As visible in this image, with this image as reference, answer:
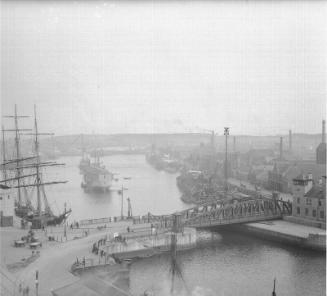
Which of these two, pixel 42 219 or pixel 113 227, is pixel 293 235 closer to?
pixel 113 227

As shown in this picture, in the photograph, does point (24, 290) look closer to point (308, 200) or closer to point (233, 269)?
point (233, 269)

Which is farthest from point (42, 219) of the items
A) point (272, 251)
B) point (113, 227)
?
point (272, 251)

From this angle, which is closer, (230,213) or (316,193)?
(316,193)

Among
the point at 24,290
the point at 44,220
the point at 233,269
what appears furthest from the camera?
the point at 44,220

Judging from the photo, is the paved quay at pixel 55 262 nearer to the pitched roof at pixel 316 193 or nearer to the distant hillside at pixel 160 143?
the pitched roof at pixel 316 193

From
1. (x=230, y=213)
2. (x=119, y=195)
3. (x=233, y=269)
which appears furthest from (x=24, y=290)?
(x=119, y=195)

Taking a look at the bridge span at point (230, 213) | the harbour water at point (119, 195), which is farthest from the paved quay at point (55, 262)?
the harbour water at point (119, 195)
